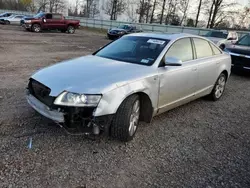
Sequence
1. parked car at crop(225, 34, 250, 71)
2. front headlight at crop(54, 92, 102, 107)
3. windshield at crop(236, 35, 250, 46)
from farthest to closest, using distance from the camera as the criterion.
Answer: windshield at crop(236, 35, 250, 46), parked car at crop(225, 34, 250, 71), front headlight at crop(54, 92, 102, 107)

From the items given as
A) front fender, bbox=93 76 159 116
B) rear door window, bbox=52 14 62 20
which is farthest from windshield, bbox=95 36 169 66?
rear door window, bbox=52 14 62 20

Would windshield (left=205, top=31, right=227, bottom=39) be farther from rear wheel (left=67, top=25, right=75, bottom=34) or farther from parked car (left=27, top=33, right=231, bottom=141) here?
rear wheel (left=67, top=25, right=75, bottom=34)

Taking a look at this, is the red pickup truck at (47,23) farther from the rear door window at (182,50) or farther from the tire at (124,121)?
the tire at (124,121)

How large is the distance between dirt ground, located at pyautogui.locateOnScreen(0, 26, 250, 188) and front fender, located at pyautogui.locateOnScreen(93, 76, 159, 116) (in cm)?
57

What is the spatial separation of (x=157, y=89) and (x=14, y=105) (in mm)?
2569

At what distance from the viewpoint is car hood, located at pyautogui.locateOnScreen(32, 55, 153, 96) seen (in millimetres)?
Answer: 2969

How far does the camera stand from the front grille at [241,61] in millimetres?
8508

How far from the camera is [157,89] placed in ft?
11.9

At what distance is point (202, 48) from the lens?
16.3 ft

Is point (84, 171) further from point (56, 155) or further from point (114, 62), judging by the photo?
point (114, 62)

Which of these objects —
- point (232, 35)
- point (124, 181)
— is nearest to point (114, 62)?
point (124, 181)

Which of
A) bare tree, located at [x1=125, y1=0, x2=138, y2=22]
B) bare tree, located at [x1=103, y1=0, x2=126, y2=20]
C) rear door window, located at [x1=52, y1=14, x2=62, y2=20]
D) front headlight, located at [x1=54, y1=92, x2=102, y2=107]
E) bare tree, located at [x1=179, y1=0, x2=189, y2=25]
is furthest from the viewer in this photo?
bare tree, located at [x1=125, y1=0, x2=138, y2=22]

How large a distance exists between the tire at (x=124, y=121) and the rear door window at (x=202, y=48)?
2068mm

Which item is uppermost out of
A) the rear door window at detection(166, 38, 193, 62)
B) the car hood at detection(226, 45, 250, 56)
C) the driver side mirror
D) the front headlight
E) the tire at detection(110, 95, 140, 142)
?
the rear door window at detection(166, 38, 193, 62)
